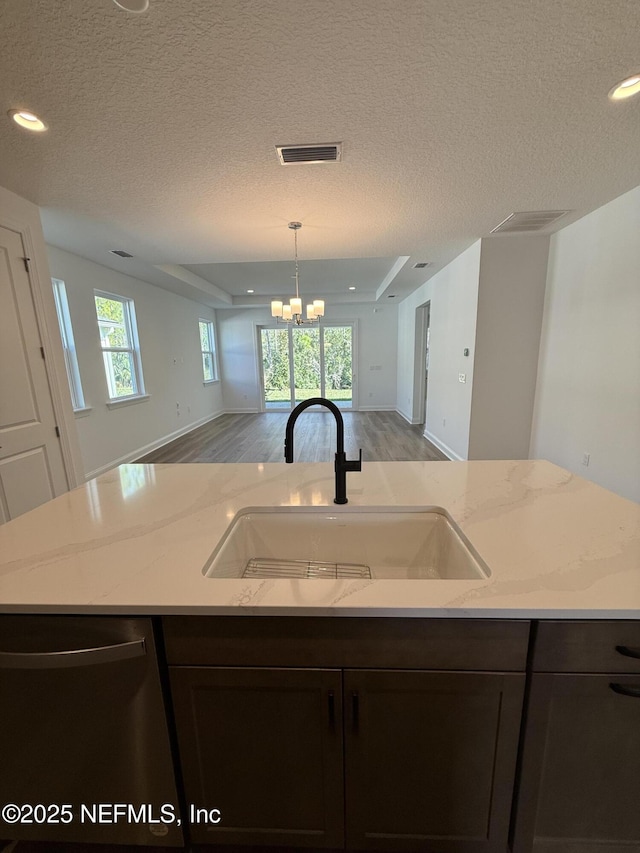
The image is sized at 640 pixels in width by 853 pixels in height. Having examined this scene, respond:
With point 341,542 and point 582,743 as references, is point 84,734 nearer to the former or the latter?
point 341,542

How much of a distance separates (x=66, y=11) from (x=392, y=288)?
527 cm

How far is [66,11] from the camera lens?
110cm

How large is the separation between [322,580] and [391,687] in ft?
0.93

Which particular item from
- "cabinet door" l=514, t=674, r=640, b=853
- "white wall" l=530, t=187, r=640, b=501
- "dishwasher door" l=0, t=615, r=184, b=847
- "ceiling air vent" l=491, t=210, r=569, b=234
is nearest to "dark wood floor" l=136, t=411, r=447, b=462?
"white wall" l=530, t=187, r=640, b=501

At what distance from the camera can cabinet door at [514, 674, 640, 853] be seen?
73 centimetres

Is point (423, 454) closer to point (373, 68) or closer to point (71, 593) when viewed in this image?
point (373, 68)

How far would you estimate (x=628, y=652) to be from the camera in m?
0.68

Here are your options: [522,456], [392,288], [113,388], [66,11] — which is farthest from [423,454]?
[66,11]

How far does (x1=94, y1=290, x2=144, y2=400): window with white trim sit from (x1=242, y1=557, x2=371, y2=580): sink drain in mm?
4176

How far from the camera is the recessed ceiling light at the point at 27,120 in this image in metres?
1.54

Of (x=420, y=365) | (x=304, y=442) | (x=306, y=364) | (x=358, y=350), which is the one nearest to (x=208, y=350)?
(x=306, y=364)

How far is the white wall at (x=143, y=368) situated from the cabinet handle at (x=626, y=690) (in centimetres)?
455

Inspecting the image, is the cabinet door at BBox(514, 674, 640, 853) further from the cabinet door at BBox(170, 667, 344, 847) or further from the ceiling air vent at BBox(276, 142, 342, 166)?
the ceiling air vent at BBox(276, 142, 342, 166)

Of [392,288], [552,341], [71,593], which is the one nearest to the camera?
[71,593]
